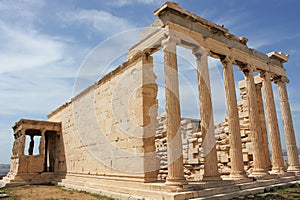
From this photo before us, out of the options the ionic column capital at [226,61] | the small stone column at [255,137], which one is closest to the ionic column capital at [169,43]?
the ionic column capital at [226,61]

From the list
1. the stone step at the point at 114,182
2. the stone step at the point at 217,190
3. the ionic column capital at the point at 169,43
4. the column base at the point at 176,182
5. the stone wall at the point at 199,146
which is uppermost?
the ionic column capital at the point at 169,43

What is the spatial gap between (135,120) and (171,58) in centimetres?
298

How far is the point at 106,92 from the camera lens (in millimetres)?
13008

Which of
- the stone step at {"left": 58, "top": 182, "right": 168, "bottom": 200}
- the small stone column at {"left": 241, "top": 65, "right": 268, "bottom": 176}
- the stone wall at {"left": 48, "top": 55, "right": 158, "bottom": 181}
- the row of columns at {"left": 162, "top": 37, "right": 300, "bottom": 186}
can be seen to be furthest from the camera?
the small stone column at {"left": 241, "top": 65, "right": 268, "bottom": 176}

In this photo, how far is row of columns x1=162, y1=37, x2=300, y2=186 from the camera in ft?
27.5

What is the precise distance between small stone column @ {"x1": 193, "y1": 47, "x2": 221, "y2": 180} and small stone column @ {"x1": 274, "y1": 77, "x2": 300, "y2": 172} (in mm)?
5778

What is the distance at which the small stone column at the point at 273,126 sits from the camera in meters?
12.3

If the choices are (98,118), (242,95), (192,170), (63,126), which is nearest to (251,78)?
(242,95)

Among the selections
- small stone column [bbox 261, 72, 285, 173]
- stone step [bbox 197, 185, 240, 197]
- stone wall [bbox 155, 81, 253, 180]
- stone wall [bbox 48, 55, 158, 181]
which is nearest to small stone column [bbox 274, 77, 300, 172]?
small stone column [bbox 261, 72, 285, 173]

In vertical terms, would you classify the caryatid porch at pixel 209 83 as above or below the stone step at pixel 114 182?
above

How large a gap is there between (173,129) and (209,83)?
286 centimetres

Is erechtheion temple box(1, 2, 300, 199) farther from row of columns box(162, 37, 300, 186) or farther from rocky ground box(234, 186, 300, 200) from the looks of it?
rocky ground box(234, 186, 300, 200)

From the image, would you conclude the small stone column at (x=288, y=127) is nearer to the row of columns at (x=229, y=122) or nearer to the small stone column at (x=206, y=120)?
the row of columns at (x=229, y=122)

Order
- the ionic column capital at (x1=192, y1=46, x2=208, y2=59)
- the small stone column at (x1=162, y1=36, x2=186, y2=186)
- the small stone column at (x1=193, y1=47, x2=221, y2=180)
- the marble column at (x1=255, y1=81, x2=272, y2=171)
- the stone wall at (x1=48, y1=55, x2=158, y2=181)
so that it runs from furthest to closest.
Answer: the marble column at (x1=255, y1=81, x2=272, y2=171)
the ionic column capital at (x1=192, y1=46, x2=208, y2=59)
the stone wall at (x1=48, y1=55, x2=158, y2=181)
the small stone column at (x1=193, y1=47, x2=221, y2=180)
the small stone column at (x1=162, y1=36, x2=186, y2=186)
